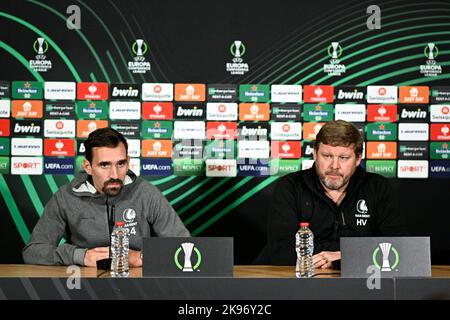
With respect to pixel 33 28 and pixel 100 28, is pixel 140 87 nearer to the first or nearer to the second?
pixel 100 28

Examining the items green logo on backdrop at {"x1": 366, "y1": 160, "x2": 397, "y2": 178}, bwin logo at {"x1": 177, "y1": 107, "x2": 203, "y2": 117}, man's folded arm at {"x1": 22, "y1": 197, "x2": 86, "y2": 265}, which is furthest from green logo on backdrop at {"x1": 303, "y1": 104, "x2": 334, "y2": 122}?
man's folded arm at {"x1": 22, "y1": 197, "x2": 86, "y2": 265}

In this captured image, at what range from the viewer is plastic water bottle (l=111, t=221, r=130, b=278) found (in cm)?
247

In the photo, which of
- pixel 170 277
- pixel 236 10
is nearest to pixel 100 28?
pixel 236 10

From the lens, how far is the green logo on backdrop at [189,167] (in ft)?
13.9

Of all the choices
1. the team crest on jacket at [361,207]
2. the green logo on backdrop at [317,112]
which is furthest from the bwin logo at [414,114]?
the team crest on jacket at [361,207]

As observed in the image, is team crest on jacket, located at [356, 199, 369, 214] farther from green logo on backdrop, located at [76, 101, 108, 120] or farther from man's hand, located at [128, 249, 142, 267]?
green logo on backdrop, located at [76, 101, 108, 120]

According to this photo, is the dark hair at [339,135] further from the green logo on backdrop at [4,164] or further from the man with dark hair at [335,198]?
the green logo on backdrop at [4,164]

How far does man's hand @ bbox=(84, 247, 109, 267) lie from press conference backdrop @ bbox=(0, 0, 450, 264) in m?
1.51

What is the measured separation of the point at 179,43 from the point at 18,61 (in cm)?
100

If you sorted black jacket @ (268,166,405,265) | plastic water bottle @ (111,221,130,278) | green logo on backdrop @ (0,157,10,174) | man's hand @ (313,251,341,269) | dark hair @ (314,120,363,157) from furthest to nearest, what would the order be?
green logo on backdrop @ (0,157,10,174) → black jacket @ (268,166,405,265) → dark hair @ (314,120,363,157) → man's hand @ (313,251,341,269) → plastic water bottle @ (111,221,130,278)

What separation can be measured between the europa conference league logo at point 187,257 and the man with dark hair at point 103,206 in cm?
77

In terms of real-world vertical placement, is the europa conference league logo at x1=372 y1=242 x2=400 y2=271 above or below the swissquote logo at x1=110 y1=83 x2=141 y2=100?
below
